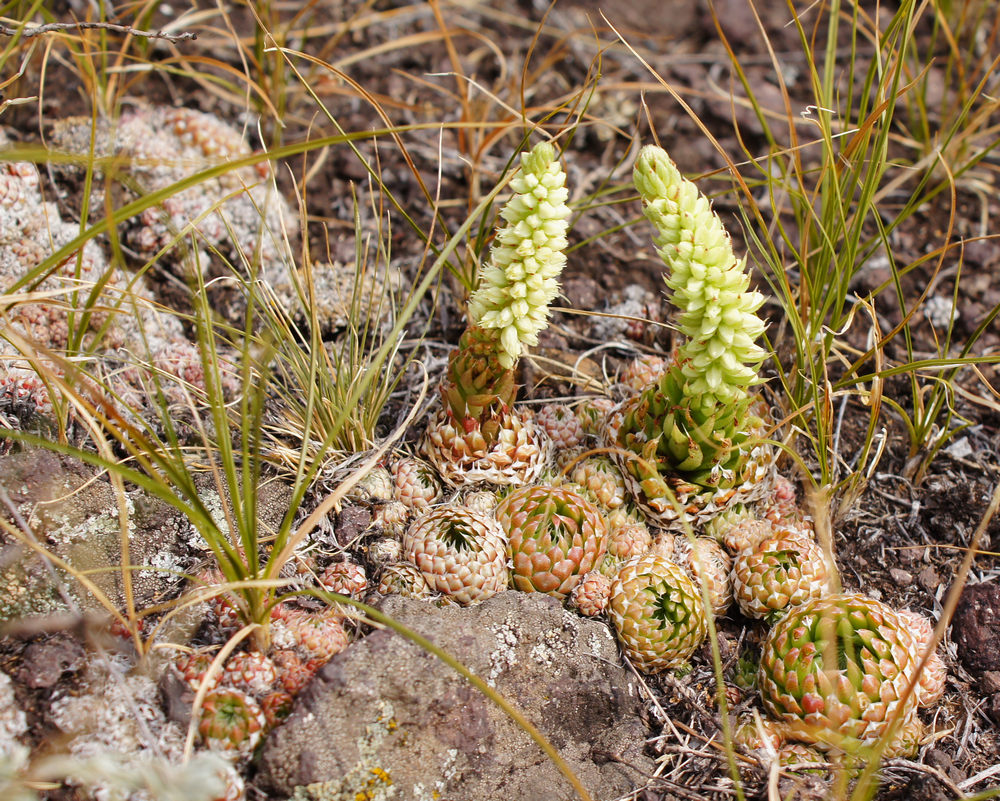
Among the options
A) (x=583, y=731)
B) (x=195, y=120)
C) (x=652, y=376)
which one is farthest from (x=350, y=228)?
(x=583, y=731)

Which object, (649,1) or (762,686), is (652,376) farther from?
(649,1)

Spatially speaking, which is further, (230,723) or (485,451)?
(485,451)

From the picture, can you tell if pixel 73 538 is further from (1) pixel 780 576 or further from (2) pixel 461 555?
(1) pixel 780 576

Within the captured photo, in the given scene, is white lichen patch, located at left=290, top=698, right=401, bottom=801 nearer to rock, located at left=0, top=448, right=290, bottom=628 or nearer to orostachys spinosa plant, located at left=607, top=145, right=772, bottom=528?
rock, located at left=0, top=448, right=290, bottom=628

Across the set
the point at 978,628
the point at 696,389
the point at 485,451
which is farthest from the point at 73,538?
the point at 978,628

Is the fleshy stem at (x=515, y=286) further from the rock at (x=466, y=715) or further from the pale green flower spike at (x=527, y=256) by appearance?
the rock at (x=466, y=715)
